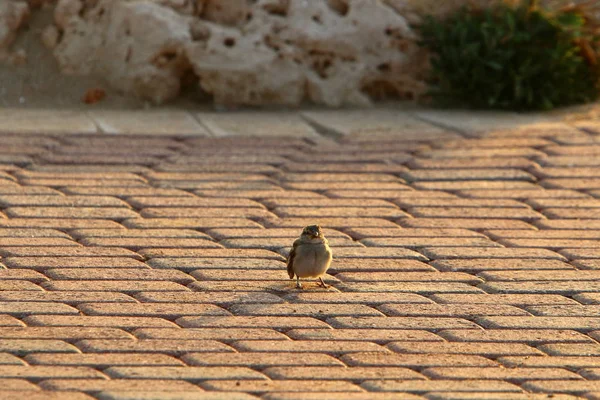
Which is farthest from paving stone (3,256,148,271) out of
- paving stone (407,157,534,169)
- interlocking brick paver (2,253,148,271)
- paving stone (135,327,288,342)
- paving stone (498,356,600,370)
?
paving stone (407,157,534,169)

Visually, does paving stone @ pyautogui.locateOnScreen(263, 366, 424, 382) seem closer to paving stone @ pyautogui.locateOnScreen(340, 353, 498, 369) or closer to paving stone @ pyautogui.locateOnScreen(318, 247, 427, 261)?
paving stone @ pyautogui.locateOnScreen(340, 353, 498, 369)

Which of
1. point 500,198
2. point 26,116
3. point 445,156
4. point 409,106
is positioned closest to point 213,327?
point 500,198

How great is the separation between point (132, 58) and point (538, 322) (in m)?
4.37

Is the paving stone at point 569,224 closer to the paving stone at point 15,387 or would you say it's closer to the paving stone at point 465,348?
the paving stone at point 465,348

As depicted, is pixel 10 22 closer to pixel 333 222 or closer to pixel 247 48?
pixel 247 48

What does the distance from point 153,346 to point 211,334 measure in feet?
0.81

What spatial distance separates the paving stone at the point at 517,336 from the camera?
425 centimetres

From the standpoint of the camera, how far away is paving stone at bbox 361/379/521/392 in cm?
375

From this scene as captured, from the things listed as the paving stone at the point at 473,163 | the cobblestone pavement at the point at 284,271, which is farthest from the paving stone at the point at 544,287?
the paving stone at the point at 473,163

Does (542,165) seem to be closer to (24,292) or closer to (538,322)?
(538,322)

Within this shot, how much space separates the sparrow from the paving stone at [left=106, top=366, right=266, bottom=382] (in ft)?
2.83

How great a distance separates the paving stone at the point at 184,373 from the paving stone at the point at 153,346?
0.16 metres

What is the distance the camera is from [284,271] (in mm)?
5051

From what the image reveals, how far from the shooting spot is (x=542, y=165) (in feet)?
21.8
